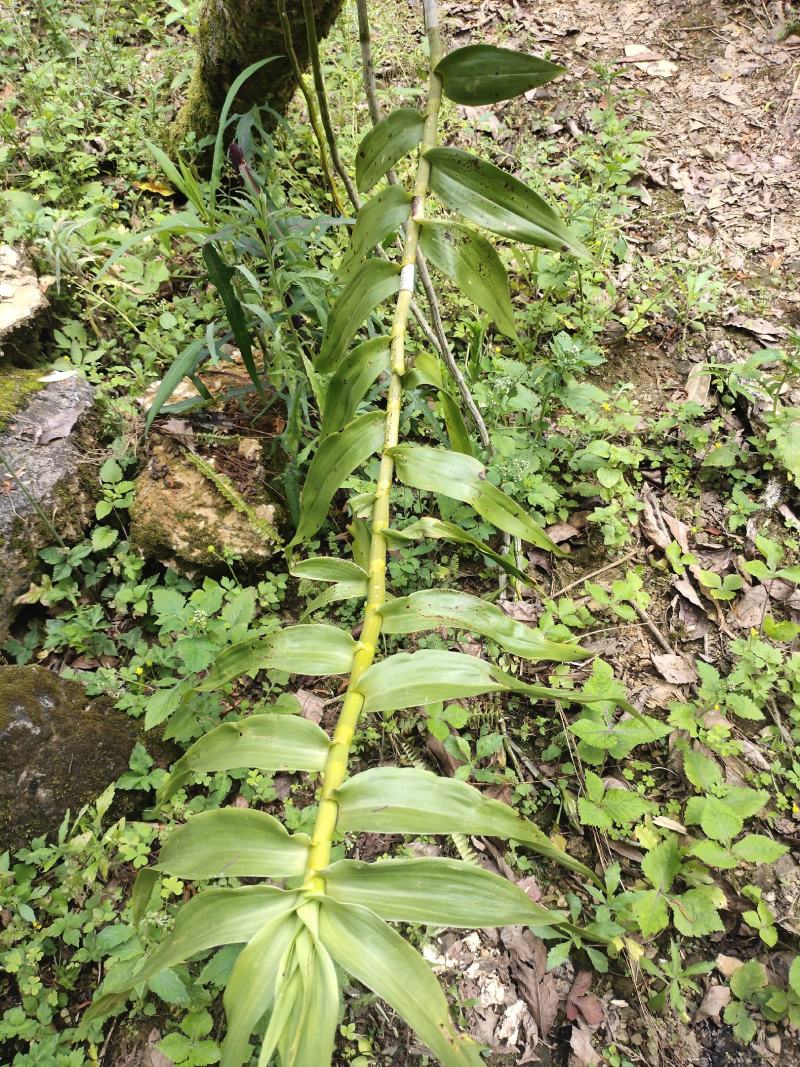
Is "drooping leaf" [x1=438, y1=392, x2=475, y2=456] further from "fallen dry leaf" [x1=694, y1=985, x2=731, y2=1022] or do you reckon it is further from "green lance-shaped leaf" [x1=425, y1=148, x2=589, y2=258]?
"fallen dry leaf" [x1=694, y1=985, x2=731, y2=1022]

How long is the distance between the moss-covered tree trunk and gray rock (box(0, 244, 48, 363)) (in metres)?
1.08

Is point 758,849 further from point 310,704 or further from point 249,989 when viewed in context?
point 249,989

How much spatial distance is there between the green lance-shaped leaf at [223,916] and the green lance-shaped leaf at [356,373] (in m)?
0.86

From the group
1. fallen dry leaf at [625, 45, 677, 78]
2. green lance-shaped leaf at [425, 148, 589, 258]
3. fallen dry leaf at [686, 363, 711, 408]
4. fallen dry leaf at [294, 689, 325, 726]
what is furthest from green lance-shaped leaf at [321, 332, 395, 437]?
fallen dry leaf at [625, 45, 677, 78]

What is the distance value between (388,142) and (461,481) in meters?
0.78

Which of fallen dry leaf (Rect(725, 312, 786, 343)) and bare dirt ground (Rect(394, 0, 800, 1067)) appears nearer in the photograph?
bare dirt ground (Rect(394, 0, 800, 1067))

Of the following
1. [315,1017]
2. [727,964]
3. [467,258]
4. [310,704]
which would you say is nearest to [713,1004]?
[727,964]

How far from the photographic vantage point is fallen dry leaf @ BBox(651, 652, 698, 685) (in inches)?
82.0

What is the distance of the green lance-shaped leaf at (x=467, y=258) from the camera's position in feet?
4.33

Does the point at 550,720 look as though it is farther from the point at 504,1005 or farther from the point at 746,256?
the point at 746,256

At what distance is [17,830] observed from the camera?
170 centimetres

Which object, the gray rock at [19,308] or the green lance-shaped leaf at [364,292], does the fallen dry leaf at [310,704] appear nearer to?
the green lance-shaped leaf at [364,292]

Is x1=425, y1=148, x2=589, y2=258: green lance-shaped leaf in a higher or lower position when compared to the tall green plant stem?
higher

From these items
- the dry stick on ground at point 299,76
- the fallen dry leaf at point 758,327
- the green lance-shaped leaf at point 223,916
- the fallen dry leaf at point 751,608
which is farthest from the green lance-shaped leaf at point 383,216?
the fallen dry leaf at point 758,327
